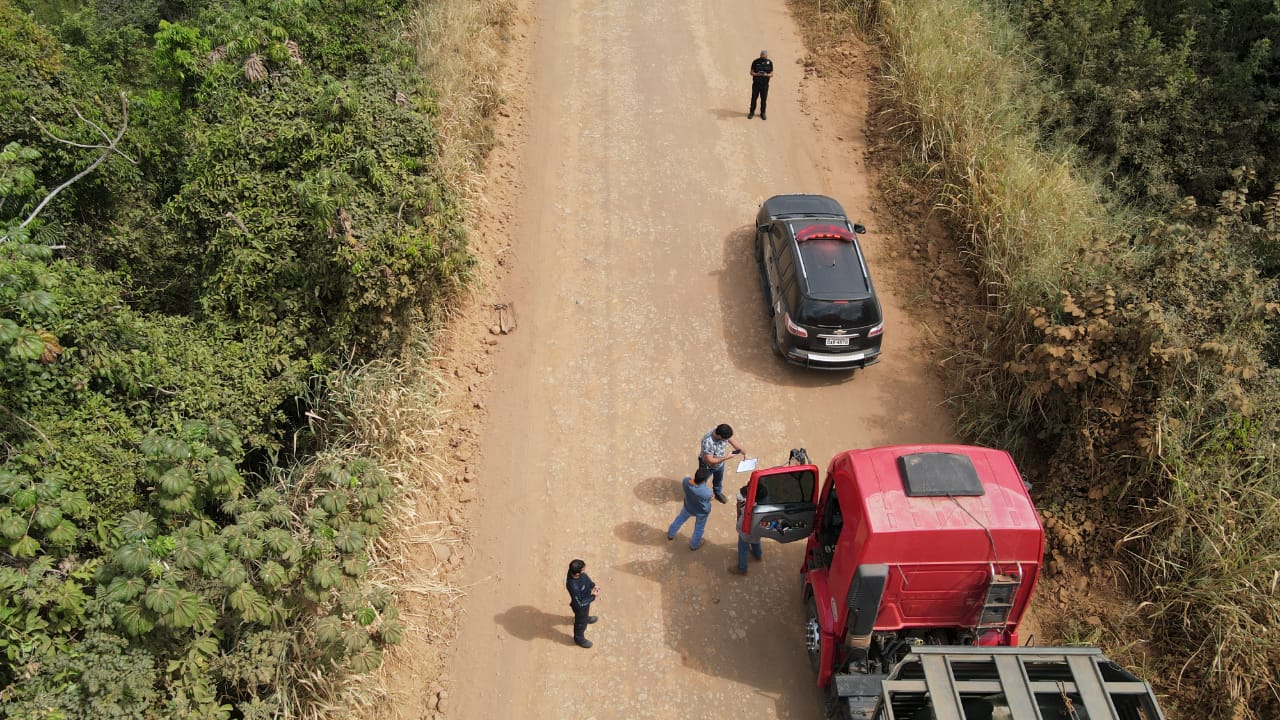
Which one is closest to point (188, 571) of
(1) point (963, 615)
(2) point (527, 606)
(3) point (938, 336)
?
(2) point (527, 606)

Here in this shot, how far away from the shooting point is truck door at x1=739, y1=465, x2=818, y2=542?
28.7 feet

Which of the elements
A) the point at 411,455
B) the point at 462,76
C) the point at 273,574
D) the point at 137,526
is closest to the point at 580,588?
the point at 273,574

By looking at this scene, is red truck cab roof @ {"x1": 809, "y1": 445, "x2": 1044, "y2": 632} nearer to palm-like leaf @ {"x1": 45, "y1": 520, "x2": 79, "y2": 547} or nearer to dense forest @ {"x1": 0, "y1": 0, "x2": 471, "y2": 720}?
dense forest @ {"x1": 0, "y1": 0, "x2": 471, "y2": 720}

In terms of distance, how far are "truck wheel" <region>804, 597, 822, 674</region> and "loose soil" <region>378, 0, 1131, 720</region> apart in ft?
0.72

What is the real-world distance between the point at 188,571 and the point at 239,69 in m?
8.08

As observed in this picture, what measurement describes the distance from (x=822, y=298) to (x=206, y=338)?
27.0 ft

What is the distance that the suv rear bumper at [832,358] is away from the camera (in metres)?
11.4

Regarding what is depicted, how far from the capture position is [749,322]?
12602mm

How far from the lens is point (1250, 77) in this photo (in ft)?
46.5

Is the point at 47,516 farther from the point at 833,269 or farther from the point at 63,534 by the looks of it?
the point at 833,269

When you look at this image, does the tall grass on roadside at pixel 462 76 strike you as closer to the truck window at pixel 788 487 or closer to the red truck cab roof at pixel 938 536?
the truck window at pixel 788 487

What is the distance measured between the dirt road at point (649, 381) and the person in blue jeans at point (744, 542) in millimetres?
141

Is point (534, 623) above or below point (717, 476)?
below

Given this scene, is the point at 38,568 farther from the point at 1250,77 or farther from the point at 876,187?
the point at 1250,77
